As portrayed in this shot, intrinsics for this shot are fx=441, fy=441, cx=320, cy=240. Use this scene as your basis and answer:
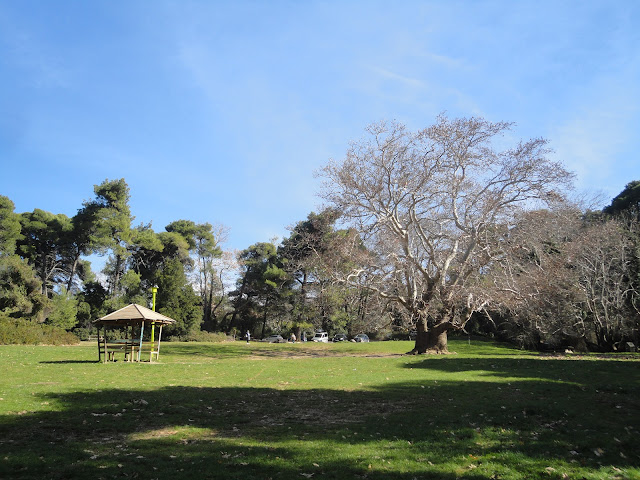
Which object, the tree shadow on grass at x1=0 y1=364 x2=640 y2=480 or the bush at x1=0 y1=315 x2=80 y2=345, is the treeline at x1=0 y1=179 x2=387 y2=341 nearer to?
the bush at x1=0 y1=315 x2=80 y2=345

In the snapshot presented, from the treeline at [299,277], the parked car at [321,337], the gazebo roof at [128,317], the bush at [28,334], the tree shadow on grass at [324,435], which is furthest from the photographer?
the parked car at [321,337]

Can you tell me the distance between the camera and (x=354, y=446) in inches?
283

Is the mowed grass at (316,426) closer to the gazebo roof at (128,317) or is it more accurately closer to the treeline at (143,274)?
the gazebo roof at (128,317)

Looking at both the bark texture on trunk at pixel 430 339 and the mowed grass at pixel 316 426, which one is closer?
the mowed grass at pixel 316 426

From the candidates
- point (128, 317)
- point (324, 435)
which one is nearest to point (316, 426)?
point (324, 435)

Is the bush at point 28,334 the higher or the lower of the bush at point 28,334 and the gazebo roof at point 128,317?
the lower

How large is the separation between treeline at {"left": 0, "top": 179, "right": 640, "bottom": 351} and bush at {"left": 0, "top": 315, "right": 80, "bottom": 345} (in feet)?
4.44

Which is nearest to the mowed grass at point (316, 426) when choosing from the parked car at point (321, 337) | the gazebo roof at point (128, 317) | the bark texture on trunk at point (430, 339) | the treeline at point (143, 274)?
the gazebo roof at point (128, 317)

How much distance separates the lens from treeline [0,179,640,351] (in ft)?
87.6

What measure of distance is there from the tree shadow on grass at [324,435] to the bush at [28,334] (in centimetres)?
2449

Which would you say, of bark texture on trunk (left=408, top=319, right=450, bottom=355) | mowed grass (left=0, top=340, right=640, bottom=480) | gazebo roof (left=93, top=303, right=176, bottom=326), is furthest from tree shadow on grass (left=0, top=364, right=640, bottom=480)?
bark texture on trunk (left=408, top=319, right=450, bottom=355)

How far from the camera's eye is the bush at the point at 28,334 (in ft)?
99.5

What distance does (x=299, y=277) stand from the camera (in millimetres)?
60500

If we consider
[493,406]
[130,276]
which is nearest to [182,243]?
[130,276]
